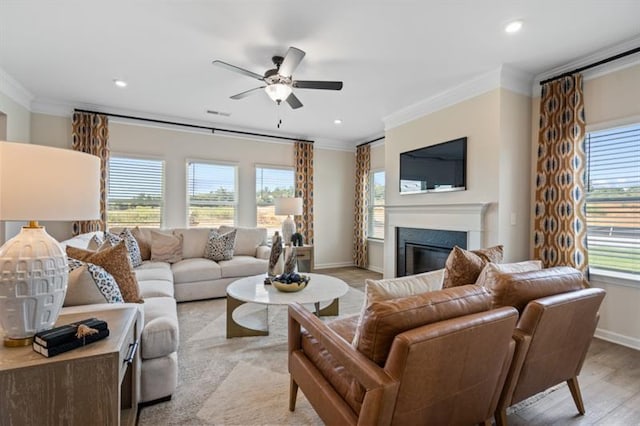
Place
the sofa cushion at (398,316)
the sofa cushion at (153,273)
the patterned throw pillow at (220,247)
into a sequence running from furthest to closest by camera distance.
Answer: the patterned throw pillow at (220,247) → the sofa cushion at (153,273) → the sofa cushion at (398,316)

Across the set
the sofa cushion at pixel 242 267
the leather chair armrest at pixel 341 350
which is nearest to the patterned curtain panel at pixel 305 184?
the sofa cushion at pixel 242 267

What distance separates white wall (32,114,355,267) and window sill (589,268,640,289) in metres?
4.09

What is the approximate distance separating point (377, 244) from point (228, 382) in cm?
423

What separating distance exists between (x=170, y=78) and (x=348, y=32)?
2.14 m

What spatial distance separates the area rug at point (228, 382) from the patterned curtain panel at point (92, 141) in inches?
92.7

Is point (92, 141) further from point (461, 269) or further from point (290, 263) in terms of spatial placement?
point (461, 269)

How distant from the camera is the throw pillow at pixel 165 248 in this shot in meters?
4.11

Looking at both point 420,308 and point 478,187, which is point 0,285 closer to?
point 420,308

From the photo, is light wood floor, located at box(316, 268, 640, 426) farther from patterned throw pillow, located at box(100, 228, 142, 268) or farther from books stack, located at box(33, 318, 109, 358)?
patterned throw pillow, located at box(100, 228, 142, 268)

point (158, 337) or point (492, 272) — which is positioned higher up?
point (492, 272)

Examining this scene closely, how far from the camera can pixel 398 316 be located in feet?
3.69

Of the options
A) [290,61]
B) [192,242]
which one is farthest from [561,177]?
[192,242]

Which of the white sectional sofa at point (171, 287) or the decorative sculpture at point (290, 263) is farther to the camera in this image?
the decorative sculpture at point (290, 263)

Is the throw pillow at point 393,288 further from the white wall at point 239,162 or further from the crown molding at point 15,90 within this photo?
the crown molding at point 15,90
